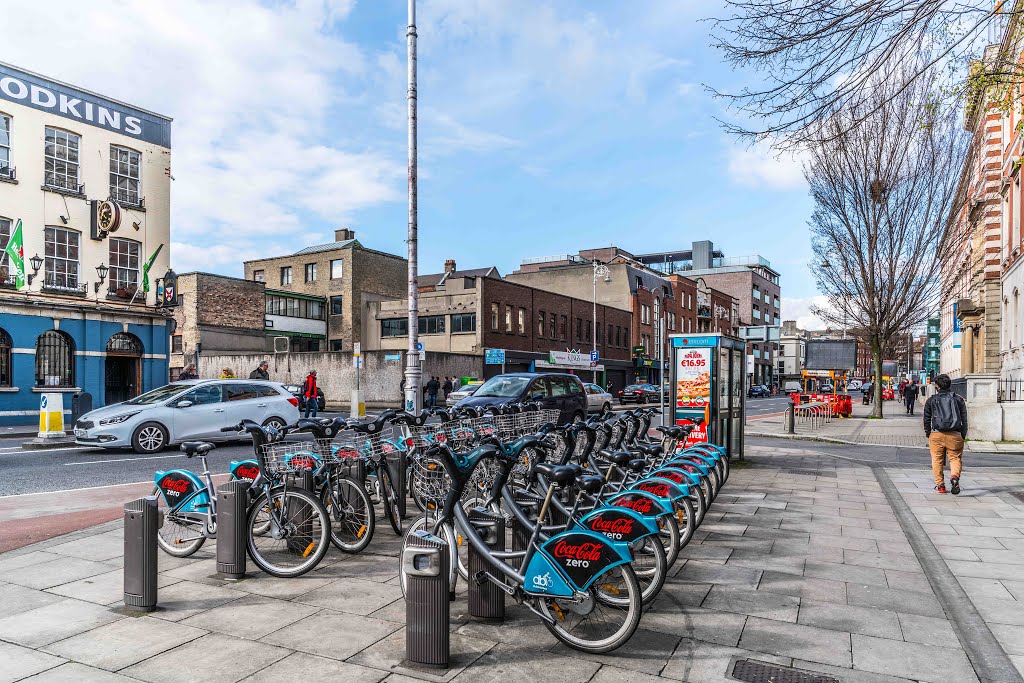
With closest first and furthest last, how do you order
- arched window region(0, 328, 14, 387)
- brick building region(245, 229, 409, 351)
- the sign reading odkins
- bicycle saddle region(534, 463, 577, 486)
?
1. bicycle saddle region(534, 463, 577, 486)
2. arched window region(0, 328, 14, 387)
3. the sign reading odkins
4. brick building region(245, 229, 409, 351)

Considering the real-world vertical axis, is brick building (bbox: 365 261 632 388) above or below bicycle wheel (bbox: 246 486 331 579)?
above

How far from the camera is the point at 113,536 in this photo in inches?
269

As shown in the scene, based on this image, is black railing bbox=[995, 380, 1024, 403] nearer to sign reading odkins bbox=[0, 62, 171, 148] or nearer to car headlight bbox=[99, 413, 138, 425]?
car headlight bbox=[99, 413, 138, 425]

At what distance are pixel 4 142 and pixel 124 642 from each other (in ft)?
80.8

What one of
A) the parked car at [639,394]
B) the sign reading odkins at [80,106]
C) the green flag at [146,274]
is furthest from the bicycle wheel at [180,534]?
the parked car at [639,394]

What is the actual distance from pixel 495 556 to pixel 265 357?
37.3 metres

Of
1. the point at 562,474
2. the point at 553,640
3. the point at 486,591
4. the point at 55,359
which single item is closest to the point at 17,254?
the point at 55,359

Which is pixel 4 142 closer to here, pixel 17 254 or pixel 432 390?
pixel 17 254

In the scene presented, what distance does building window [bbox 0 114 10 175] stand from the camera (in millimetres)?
22609

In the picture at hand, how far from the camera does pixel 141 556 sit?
182 inches

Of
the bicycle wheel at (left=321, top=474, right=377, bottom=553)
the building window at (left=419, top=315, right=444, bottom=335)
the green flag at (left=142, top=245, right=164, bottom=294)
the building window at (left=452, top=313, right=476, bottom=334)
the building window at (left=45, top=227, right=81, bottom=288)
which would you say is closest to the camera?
the bicycle wheel at (left=321, top=474, right=377, bottom=553)

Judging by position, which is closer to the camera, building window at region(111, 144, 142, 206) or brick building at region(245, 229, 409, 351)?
building window at region(111, 144, 142, 206)

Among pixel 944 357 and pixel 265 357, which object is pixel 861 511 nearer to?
pixel 265 357

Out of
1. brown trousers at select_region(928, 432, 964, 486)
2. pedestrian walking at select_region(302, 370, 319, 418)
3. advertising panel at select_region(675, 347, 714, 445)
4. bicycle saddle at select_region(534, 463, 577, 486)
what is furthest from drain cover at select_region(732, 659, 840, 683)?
pedestrian walking at select_region(302, 370, 319, 418)
